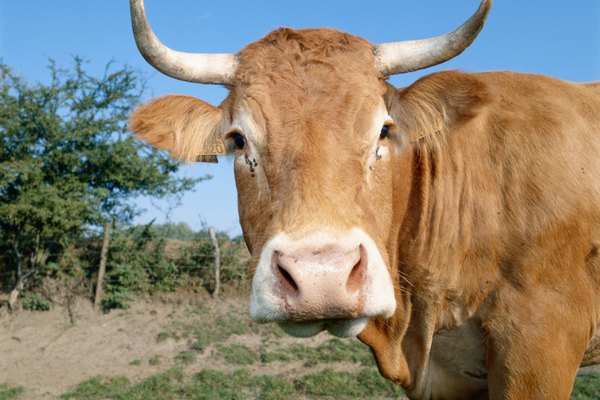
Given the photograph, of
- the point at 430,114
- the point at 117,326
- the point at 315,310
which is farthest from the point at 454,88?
the point at 117,326

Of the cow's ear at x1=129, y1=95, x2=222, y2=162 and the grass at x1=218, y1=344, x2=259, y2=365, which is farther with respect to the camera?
the grass at x1=218, y1=344, x2=259, y2=365

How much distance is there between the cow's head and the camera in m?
2.28

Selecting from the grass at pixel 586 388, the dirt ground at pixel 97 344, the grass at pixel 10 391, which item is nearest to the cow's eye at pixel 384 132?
the grass at pixel 586 388

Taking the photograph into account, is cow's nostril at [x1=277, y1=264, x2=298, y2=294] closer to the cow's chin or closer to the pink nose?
the pink nose

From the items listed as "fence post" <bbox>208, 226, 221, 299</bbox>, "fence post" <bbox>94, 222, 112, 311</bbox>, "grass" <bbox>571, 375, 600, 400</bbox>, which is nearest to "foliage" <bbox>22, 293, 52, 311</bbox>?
"fence post" <bbox>94, 222, 112, 311</bbox>

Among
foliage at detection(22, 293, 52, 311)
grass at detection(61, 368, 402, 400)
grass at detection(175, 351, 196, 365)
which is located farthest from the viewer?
foliage at detection(22, 293, 52, 311)

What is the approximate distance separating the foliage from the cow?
42.2 ft

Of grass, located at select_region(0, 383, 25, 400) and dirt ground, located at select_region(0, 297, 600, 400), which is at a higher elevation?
dirt ground, located at select_region(0, 297, 600, 400)

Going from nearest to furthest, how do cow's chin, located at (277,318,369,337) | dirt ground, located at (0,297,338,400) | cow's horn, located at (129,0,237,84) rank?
1. cow's chin, located at (277,318,369,337)
2. cow's horn, located at (129,0,237,84)
3. dirt ground, located at (0,297,338,400)

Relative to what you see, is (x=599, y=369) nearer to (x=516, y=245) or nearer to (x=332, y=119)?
(x=516, y=245)

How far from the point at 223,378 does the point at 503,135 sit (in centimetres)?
745

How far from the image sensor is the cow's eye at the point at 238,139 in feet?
10.2

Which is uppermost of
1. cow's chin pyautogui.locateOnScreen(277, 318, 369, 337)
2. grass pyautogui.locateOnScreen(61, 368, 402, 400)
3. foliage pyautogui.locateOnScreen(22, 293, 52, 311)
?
cow's chin pyautogui.locateOnScreen(277, 318, 369, 337)

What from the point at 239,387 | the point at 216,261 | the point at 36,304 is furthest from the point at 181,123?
the point at 36,304
